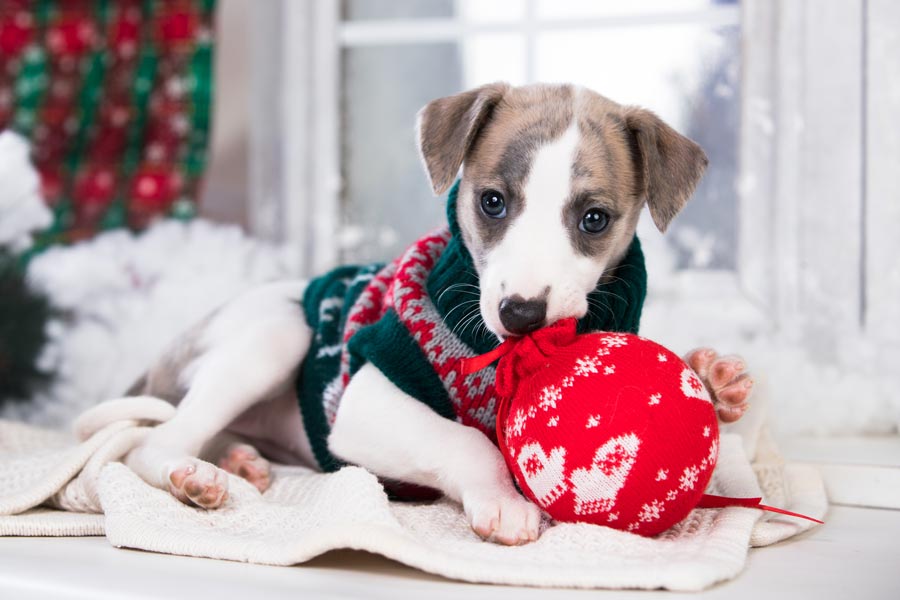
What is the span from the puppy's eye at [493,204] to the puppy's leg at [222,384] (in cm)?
59

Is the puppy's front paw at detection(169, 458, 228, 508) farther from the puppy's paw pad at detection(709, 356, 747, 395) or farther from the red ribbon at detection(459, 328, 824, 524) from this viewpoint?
the puppy's paw pad at detection(709, 356, 747, 395)

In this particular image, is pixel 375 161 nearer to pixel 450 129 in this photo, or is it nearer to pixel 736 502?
pixel 450 129

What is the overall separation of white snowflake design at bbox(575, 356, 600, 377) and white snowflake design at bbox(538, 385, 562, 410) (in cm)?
4

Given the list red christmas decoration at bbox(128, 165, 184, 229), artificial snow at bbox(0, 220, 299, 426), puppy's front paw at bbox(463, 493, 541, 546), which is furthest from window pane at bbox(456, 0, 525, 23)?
puppy's front paw at bbox(463, 493, 541, 546)

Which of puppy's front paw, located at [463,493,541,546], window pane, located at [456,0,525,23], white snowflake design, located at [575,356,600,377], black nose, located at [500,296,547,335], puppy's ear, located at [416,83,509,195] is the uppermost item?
window pane, located at [456,0,525,23]

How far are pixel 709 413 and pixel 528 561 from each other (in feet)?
1.24

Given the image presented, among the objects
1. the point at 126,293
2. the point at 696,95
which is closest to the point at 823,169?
the point at 696,95

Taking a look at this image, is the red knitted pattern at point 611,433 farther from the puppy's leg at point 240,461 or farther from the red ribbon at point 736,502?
the puppy's leg at point 240,461

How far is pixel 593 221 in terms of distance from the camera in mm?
1647

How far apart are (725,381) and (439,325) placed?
1.70ft

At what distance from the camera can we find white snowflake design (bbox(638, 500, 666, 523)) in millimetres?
1361

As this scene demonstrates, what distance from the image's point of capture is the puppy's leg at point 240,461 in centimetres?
187

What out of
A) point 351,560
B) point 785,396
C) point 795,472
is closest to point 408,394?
point 351,560

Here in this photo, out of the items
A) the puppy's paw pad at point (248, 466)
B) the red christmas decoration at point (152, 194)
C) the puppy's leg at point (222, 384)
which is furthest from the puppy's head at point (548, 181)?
the red christmas decoration at point (152, 194)
